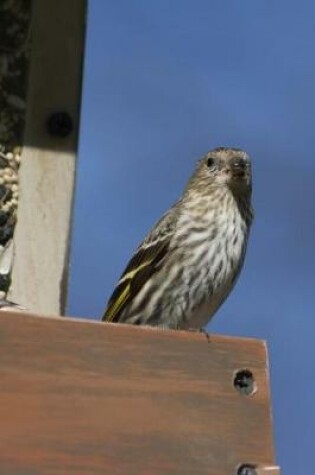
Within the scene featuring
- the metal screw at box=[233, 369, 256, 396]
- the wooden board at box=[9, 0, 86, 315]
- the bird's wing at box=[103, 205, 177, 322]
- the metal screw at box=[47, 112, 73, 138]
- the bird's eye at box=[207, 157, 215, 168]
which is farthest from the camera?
the bird's eye at box=[207, 157, 215, 168]

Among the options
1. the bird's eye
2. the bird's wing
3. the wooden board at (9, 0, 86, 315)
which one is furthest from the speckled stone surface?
the bird's eye

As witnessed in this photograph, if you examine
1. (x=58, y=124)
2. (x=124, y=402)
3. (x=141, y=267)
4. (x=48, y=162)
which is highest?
(x=58, y=124)

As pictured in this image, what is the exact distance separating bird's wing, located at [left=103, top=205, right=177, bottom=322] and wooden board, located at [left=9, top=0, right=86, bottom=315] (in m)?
0.72

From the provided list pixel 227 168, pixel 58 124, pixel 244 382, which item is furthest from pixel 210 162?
pixel 244 382

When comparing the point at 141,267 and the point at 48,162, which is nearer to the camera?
the point at 48,162

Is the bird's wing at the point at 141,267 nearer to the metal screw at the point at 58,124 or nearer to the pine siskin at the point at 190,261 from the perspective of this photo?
the pine siskin at the point at 190,261

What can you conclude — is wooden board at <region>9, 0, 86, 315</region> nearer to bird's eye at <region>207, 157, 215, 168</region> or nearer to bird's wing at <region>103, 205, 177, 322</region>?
bird's wing at <region>103, 205, 177, 322</region>

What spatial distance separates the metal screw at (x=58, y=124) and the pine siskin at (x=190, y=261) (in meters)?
0.75

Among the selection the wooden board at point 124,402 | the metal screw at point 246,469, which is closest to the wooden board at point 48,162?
the wooden board at point 124,402

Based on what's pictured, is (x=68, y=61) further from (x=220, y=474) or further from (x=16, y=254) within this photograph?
(x=220, y=474)

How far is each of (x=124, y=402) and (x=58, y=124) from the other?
159 centimetres

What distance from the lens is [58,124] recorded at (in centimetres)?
433

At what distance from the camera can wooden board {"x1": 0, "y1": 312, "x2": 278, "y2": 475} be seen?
2.80m

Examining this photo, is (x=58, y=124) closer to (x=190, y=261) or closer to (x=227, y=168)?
(x=190, y=261)
